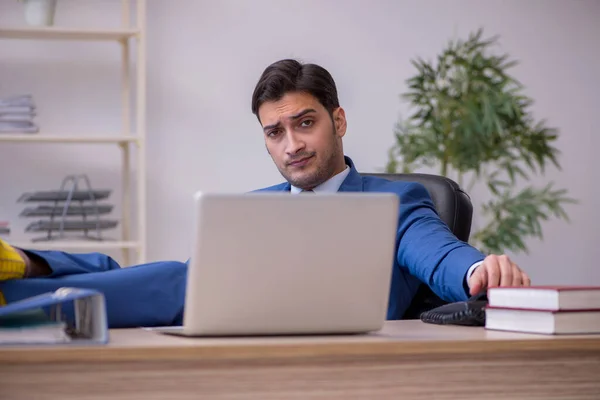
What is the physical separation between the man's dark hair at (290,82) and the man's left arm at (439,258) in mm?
382

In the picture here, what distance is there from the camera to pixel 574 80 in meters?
4.53

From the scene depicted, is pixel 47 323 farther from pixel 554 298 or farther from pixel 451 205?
pixel 451 205

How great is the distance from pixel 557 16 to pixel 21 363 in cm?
409

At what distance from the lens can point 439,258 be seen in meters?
1.70

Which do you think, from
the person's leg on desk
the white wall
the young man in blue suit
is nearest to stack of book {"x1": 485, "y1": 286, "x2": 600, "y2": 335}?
the young man in blue suit

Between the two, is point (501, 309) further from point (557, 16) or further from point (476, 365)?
point (557, 16)

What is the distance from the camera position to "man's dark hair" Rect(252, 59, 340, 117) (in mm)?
2242

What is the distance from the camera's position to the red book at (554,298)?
116 centimetres

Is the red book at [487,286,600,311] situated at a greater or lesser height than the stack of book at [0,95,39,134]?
lesser

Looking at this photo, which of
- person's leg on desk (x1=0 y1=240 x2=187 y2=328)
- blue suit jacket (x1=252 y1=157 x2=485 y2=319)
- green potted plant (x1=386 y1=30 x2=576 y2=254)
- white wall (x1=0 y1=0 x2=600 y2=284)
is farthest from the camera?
white wall (x1=0 y1=0 x2=600 y2=284)

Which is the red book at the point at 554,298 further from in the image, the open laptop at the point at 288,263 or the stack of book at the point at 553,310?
the open laptop at the point at 288,263

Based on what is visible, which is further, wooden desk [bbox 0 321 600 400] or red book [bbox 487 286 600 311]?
red book [bbox 487 286 600 311]

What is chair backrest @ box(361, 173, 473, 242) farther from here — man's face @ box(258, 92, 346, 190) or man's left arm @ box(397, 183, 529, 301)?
man's face @ box(258, 92, 346, 190)

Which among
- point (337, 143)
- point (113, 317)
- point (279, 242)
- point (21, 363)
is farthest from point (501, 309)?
point (337, 143)
